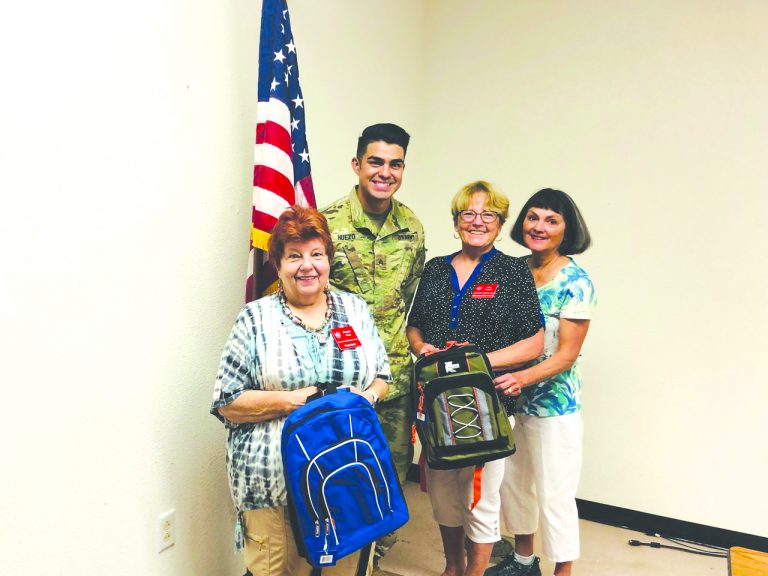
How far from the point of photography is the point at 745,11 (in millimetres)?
2693

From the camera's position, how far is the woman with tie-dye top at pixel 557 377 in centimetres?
208

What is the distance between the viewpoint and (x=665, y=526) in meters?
2.89

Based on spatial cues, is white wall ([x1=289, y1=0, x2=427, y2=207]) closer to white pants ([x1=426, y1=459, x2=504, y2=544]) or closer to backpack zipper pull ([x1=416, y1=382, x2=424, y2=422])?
backpack zipper pull ([x1=416, y1=382, x2=424, y2=422])

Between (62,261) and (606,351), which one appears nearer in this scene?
(62,261)

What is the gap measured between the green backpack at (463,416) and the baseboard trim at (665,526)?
1.64m

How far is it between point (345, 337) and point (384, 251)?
0.49m

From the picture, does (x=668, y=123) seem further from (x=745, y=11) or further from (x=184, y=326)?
(x=184, y=326)

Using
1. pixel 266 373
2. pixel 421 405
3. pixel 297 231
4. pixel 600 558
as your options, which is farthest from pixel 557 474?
pixel 297 231

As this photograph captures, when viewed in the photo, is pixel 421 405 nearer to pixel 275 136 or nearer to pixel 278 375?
pixel 278 375

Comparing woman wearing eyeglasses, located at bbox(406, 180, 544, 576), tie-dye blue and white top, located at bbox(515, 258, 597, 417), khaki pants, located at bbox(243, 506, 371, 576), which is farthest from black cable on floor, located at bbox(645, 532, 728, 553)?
khaki pants, located at bbox(243, 506, 371, 576)

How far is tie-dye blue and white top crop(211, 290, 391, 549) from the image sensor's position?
5.08ft

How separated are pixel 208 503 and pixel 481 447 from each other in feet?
3.41

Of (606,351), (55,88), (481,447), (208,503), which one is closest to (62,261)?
(55,88)

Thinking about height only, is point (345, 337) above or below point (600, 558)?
above
